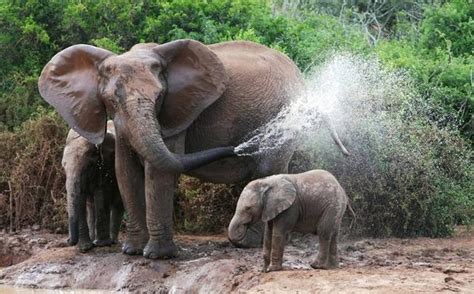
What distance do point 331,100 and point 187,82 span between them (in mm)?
2264

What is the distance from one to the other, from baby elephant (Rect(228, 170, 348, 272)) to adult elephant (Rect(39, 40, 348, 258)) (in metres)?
1.16

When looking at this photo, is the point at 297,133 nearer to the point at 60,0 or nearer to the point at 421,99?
the point at 421,99

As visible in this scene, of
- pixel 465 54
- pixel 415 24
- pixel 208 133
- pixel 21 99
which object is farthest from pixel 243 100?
pixel 415 24

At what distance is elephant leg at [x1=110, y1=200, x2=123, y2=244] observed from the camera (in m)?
12.8

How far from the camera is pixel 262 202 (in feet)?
34.2

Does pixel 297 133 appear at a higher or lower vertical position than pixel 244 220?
higher

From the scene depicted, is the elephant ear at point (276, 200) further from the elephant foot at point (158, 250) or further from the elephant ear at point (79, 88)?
the elephant ear at point (79, 88)

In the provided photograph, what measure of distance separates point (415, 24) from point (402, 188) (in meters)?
9.89

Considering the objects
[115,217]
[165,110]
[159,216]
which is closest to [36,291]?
[159,216]

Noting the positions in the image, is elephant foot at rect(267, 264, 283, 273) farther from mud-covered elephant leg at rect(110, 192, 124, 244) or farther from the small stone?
mud-covered elephant leg at rect(110, 192, 124, 244)

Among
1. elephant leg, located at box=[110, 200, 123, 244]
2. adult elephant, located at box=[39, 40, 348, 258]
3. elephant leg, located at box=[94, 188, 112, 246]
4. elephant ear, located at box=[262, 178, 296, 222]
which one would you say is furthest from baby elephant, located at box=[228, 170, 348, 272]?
elephant leg, located at box=[110, 200, 123, 244]

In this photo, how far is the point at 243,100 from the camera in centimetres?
1259

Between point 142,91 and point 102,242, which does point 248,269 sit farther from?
point 102,242

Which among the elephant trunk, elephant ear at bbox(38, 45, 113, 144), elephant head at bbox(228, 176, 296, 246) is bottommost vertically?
elephant head at bbox(228, 176, 296, 246)
